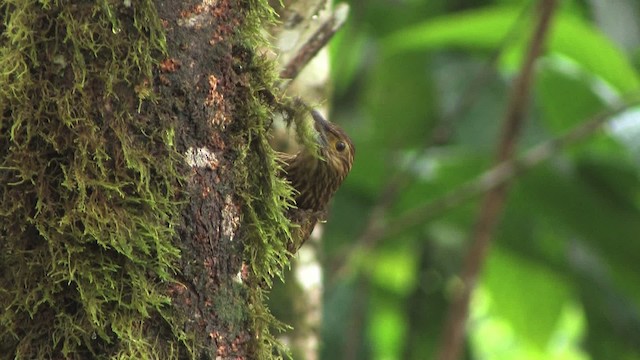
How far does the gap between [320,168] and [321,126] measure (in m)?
0.10

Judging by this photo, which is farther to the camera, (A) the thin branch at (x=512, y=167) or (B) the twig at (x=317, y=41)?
(A) the thin branch at (x=512, y=167)

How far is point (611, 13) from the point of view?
14.6 ft

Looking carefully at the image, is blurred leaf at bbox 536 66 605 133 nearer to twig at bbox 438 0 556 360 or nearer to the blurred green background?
the blurred green background

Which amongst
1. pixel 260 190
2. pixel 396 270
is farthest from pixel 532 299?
pixel 260 190

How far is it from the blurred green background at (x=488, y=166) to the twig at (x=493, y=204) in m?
0.18

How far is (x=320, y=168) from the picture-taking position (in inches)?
89.5

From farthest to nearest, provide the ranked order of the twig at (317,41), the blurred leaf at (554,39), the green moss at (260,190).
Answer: the blurred leaf at (554,39) → the twig at (317,41) → the green moss at (260,190)

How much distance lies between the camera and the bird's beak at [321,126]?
2143mm

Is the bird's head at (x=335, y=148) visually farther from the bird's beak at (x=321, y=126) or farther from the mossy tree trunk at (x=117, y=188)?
the mossy tree trunk at (x=117, y=188)

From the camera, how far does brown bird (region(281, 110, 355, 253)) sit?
85.3 inches

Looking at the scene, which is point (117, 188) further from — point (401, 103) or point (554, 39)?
point (401, 103)

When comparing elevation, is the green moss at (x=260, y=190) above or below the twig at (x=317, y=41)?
above

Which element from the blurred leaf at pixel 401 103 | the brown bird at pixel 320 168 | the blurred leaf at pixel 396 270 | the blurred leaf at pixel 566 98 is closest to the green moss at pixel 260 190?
the brown bird at pixel 320 168

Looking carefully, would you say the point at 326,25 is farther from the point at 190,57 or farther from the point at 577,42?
the point at 577,42
